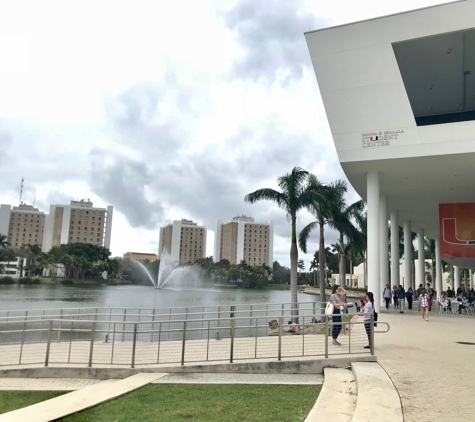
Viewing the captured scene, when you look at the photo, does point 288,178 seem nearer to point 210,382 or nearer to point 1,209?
point 210,382

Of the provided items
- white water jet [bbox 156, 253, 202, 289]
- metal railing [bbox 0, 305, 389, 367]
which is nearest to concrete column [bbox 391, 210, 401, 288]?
metal railing [bbox 0, 305, 389, 367]

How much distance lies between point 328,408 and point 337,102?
55.1 ft

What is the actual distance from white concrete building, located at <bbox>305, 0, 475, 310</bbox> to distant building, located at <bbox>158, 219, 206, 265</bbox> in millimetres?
117855

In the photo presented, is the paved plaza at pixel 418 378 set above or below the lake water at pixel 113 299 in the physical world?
above

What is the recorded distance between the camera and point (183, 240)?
14362 cm

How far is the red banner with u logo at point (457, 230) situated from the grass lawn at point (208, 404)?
21.7m

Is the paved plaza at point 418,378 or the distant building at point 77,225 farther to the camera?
the distant building at point 77,225

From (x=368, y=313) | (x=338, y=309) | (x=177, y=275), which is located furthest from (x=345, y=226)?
(x=177, y=275)

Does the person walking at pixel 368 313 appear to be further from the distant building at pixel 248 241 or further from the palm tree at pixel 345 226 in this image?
the distant building at pixel 248 241

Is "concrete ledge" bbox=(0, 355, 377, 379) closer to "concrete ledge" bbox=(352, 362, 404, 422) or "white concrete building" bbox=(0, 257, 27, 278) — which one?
"concrete ledge" bbox=(352, 362, 404, 422)

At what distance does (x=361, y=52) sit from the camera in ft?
62.1

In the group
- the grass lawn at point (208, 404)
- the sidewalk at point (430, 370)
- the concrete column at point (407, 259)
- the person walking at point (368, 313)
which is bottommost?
the grass lawn at point (208, 404)

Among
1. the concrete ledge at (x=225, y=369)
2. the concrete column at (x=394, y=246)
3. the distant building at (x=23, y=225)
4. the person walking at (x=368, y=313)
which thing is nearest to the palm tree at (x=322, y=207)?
the concrete column at (x=394, y=246)

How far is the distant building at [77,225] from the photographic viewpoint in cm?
12950
